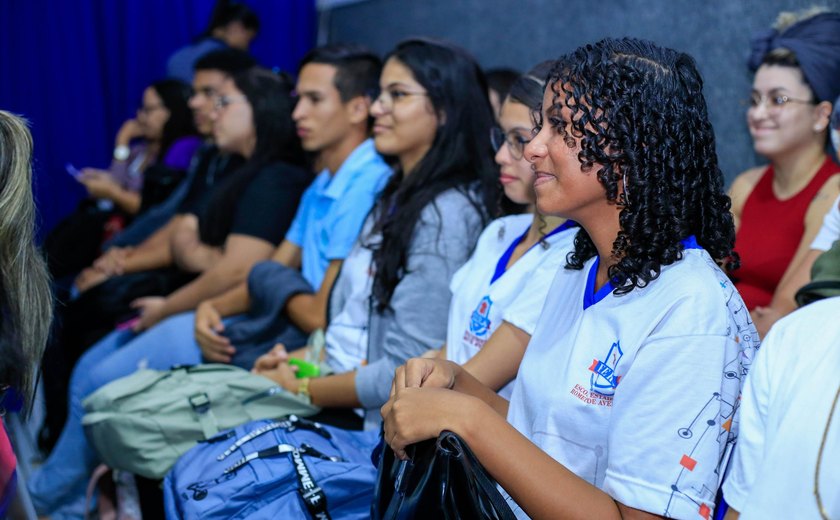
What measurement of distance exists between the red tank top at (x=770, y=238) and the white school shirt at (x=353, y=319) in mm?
989

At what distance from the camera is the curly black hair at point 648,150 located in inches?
52.5

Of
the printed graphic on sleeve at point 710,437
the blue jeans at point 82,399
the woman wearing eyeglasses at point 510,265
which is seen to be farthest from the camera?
the blue jeans at point 82,399

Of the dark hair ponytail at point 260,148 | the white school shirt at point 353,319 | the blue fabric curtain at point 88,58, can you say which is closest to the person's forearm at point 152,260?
the dark hair ponytail at point 260,148

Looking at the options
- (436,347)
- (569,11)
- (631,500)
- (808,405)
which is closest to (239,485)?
(436,347)

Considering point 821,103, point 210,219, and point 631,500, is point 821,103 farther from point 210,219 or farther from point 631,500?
point 210,219

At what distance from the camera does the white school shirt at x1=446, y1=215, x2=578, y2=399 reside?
183 centimetres

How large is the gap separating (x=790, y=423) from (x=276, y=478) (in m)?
1.01

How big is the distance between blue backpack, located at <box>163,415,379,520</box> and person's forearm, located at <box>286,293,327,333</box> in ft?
2.39

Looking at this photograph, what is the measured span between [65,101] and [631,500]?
4637 mm

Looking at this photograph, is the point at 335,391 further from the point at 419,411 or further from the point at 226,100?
the point at 226,100

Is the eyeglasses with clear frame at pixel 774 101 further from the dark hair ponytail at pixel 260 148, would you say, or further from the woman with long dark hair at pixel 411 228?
the dark hair ponytail at pixel 260 148

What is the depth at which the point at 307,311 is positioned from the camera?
8.92ft

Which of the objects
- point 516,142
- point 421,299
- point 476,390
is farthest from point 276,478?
point 516,142

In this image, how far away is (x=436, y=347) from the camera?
7.32ft
